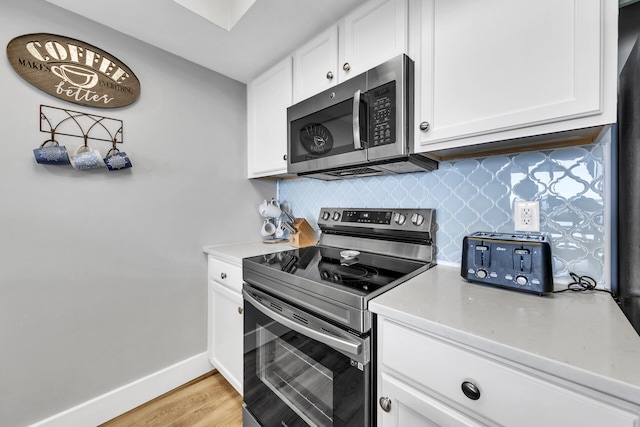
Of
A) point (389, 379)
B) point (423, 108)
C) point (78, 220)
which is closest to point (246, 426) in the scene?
point (389, 379)

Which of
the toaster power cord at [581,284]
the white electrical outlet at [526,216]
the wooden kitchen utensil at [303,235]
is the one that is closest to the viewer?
the toaster power cord at [581,284]

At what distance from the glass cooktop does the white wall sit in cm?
72

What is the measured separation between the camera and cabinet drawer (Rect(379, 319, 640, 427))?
50 centimetres

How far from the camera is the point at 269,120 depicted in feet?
5.84

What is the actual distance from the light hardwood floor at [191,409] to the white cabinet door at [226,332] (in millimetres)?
128

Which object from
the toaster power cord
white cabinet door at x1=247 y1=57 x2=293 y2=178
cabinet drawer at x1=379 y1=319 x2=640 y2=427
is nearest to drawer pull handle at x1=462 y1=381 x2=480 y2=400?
cabinet drawer at x1=379 y1=319 x2=640 y2=427

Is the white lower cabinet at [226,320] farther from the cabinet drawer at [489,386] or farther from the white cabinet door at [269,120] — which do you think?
the cabinet drawer at [489,386]

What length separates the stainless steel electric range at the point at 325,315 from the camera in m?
0.85

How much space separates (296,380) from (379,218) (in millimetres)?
904

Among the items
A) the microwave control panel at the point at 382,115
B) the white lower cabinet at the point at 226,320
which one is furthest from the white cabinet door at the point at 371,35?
the white lower cabinet at the point at 226,320

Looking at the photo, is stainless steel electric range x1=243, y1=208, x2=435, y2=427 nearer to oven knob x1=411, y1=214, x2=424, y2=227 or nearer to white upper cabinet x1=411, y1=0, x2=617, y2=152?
oven knob x1=411, y1=214, x2=424, y2=227

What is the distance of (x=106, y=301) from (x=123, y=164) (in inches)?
30.7

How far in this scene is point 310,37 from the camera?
4.79ft

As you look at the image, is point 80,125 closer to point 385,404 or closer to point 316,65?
point 316,65
